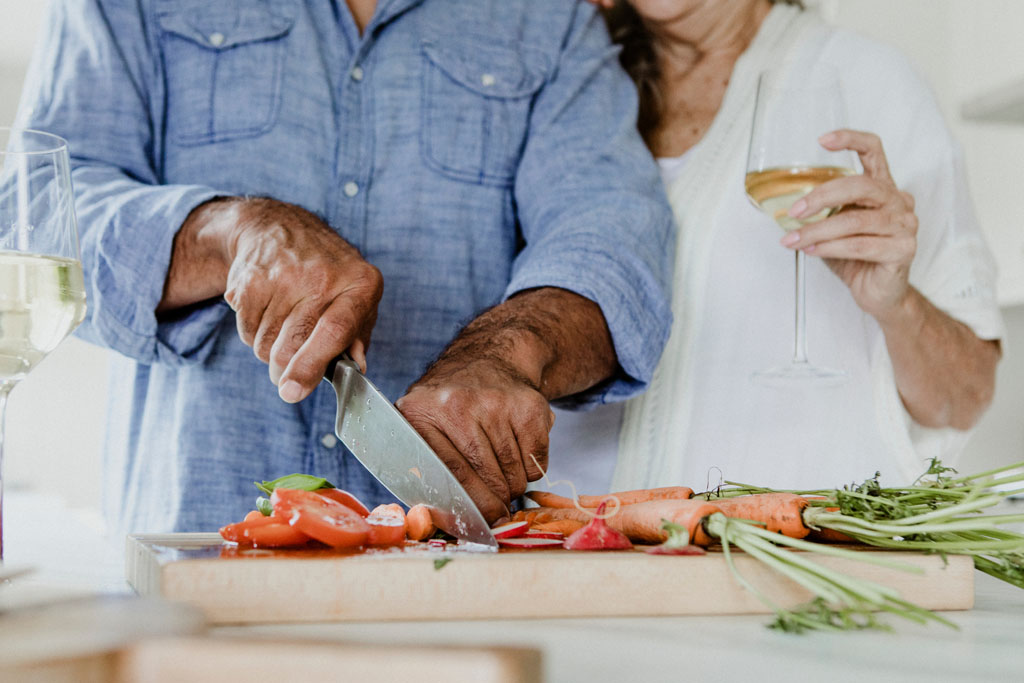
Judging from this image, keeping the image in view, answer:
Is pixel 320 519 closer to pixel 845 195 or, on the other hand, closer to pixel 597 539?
pixel 597 539

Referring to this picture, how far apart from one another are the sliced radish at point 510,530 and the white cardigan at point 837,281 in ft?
2.31

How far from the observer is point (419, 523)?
0.77 metres

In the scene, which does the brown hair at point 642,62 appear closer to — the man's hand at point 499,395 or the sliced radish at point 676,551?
the man's hand at point 499,395

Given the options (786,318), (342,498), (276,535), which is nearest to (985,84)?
(786,318)

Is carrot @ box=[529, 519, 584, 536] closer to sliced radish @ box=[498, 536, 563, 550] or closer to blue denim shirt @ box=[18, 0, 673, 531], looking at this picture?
sliced radish @ box=[498, 536, 563, 550]

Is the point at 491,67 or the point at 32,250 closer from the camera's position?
the point at 32,250

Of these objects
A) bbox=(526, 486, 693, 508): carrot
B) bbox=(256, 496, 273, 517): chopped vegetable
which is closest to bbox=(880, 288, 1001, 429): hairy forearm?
bbox=(526, 486, 693, 508): carrot

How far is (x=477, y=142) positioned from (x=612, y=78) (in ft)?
0.87

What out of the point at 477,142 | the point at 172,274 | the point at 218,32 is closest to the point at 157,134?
the point at 218,32

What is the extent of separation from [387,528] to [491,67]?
99 centimetres

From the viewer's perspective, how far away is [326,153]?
1.43 metres

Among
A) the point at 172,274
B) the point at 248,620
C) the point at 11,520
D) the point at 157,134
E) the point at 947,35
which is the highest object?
the point at 947,35

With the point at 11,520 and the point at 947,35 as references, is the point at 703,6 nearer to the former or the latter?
the point at 947,35

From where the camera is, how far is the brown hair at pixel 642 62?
1.61m
